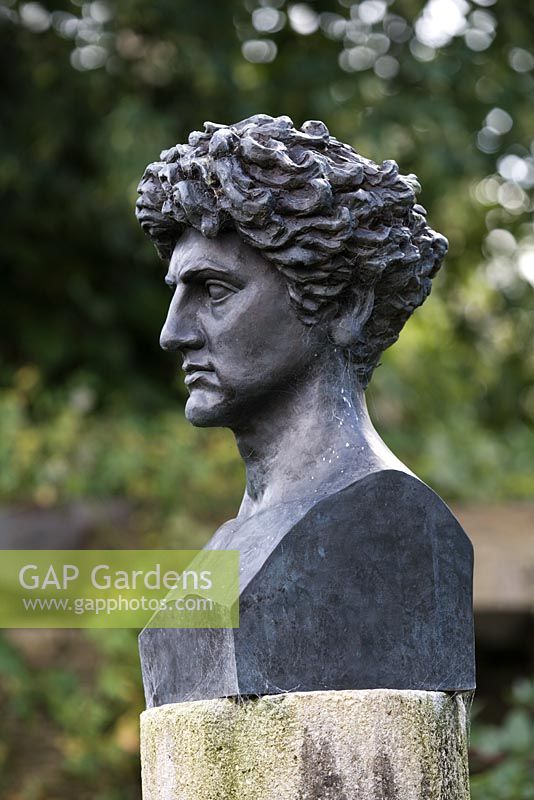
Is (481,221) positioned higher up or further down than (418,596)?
higher up

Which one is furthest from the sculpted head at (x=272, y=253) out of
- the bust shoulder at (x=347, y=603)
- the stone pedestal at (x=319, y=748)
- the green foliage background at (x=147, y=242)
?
the green foliage background at (x=147, y=242)

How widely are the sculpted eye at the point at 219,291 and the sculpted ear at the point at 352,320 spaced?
0.25 m

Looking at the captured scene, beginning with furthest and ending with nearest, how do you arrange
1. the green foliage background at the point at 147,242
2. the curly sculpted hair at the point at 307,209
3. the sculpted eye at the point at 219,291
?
the green foliage background at the point at 147,242, the sculpted eye at the point at 219,291, the curly sculpted hair at the point at 307,209

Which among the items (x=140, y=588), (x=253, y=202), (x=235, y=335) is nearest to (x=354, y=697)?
(x=235, y=335)

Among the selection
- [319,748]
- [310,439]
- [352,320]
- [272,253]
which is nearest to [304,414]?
[310,439]

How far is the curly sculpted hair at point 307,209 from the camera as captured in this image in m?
3.10

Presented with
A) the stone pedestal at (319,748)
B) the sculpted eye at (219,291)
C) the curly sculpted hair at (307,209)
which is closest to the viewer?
the stone pedestal at (319,748)

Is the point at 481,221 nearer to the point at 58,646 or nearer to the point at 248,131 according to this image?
the point at 58,646

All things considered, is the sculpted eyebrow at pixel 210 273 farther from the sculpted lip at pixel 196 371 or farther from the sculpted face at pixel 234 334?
the sculpted lip at pixel 196 371

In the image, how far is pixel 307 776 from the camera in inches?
116

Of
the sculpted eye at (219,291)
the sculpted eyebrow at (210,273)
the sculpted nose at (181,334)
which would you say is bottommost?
the sculpted nose at (181,334)

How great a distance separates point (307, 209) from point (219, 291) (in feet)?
0.95

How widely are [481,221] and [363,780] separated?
6.60 meters

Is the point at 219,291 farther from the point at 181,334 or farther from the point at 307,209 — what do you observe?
the point at 307,209
